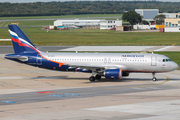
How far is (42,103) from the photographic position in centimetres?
3158

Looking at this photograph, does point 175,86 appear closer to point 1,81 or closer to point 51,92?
point 51,92

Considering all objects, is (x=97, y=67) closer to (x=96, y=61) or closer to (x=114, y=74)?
(x=96, y=61)

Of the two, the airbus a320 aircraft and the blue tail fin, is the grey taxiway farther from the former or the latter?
the blue tail fin

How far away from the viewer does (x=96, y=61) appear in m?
47.3

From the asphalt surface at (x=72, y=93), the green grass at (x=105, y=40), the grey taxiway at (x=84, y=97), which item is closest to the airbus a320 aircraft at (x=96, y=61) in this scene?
the grey taxiway at (x=84, y=97)

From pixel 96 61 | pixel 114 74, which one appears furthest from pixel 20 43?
pixel 114 74

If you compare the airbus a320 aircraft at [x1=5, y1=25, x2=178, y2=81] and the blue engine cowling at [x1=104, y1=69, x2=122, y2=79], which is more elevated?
the airbus a320 aircraft at [x1=5, y1=25, x2=178, y2=81]

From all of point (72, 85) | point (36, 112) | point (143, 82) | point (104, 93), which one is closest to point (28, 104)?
point (36, 112)

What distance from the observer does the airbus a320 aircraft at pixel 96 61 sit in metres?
45.7

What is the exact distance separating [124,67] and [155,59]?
4.99 meters

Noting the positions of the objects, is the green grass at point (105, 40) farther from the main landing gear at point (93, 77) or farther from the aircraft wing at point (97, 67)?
the aircraft wing at point (97, 67)

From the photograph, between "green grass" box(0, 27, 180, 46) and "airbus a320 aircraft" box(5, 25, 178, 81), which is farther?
"green grass" box(0, 27, 180, 46)

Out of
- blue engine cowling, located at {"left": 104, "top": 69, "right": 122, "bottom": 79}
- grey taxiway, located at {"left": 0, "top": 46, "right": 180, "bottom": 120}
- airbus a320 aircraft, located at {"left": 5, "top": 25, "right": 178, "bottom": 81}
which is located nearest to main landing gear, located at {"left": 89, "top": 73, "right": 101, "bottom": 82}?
airbus a320 aircraft, located at {"left": 5, "top": 25, "right": 178, "bottom": 81}

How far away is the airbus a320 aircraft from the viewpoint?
45.7 m
